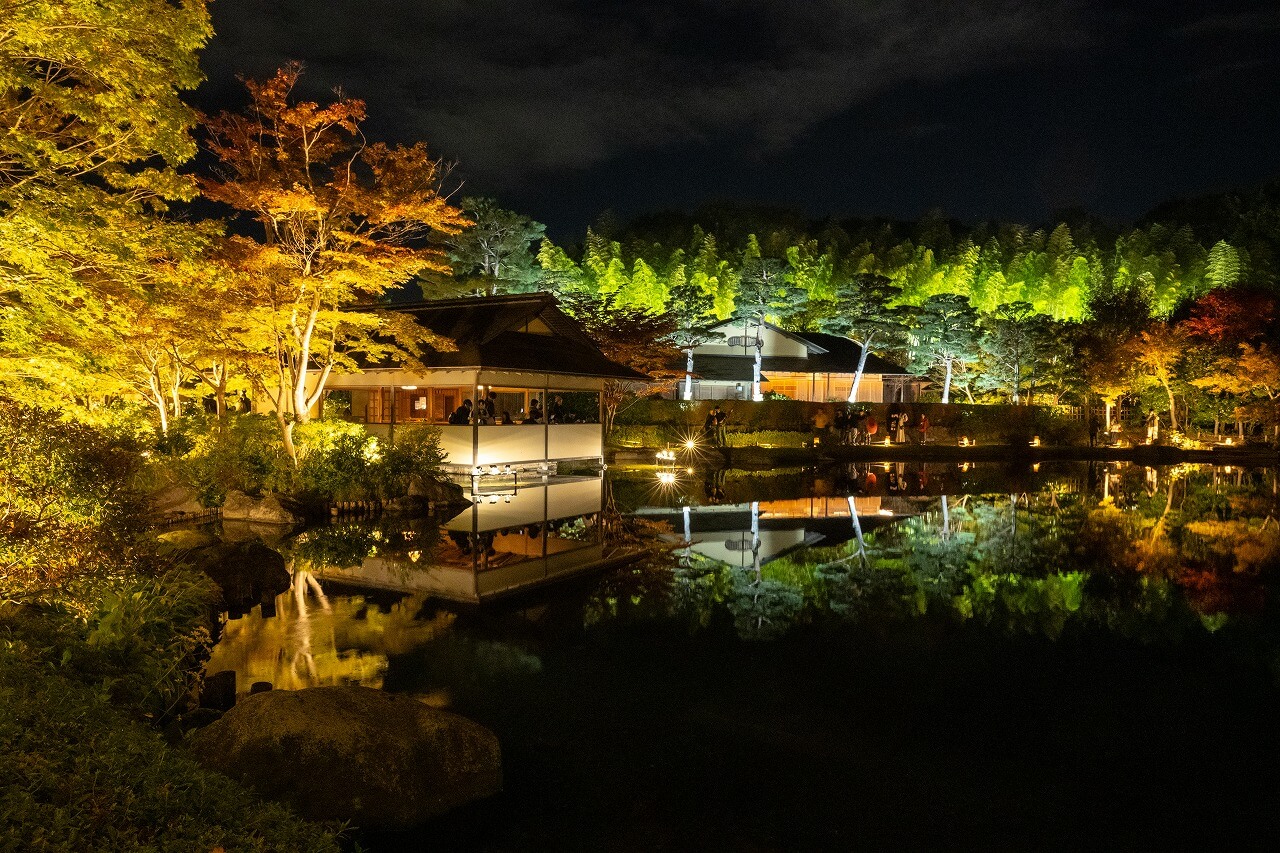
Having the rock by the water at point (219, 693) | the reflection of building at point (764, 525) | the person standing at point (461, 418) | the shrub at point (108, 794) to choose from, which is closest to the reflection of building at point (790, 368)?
the person standing at point (461, 418)

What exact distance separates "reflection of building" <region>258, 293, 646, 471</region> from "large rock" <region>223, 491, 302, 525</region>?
223 inches

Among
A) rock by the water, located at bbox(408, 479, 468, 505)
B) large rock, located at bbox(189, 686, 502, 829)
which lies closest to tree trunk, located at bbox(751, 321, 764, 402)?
rock by the water, located at bbox(408, 479, 468, 505)

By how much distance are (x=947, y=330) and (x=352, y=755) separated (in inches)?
1449

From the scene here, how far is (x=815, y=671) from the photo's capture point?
6730 millimetres

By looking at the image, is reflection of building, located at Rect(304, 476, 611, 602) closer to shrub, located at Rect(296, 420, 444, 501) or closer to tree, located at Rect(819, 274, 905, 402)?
shrub, located at Rect(296, 420, 444, 501)

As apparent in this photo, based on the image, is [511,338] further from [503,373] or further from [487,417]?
[487,417]

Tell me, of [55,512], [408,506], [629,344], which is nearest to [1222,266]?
[629,344]

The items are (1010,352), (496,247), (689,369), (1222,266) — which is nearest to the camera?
(689,369)

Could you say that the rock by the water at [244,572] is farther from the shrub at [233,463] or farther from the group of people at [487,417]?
the group of people at [487,417]

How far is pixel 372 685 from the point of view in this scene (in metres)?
6.27

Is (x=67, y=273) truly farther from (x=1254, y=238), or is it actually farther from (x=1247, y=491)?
(x=1254, y=238)

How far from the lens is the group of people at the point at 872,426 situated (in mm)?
29797

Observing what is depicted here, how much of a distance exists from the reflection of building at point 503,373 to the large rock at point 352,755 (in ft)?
46.6

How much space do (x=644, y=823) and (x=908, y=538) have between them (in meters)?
9.28
